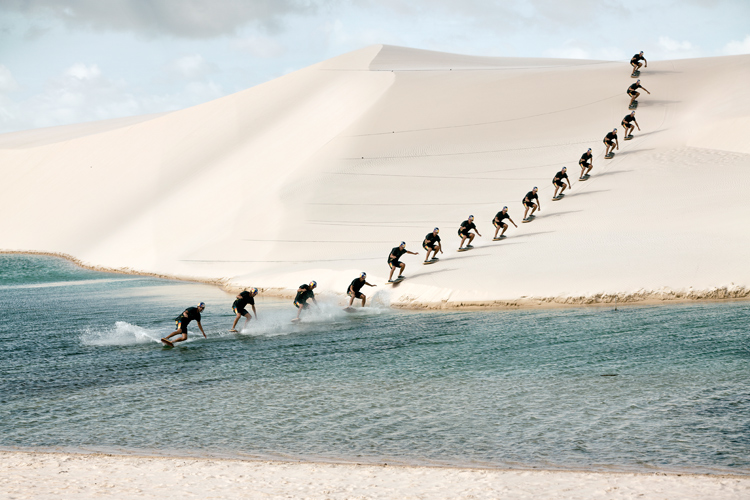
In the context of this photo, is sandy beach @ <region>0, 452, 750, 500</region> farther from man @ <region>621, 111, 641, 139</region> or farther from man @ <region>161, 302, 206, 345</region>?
man @ <region>621, 111, 641, 139</region>

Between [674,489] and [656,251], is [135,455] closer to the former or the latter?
[674,489]

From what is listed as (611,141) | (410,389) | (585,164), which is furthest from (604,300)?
(611,141)

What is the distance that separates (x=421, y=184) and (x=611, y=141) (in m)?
10.3

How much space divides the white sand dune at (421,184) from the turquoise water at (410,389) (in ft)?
12.7

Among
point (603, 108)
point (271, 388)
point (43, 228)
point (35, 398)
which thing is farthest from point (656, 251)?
point (43, 228)

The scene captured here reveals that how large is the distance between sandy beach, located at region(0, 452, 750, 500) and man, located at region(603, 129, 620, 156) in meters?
29.5

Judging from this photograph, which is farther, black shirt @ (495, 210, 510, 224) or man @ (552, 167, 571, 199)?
man @ (552, 167, 571, 199)

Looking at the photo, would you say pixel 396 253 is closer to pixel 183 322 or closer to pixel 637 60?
pixel 183 322

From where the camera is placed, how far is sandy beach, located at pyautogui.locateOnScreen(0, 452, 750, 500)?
8008mm

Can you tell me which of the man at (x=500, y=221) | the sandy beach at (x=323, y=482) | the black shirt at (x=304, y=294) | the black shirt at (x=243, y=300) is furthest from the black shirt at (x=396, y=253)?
the sandy beach at (x=323, y=482)

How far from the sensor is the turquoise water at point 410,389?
32.9 ft

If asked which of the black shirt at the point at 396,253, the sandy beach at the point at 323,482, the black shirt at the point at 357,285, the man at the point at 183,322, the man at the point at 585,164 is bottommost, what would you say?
the sandy beach at the point at 323,482

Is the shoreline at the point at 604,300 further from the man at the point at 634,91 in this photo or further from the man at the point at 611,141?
the man at the point at 634,91

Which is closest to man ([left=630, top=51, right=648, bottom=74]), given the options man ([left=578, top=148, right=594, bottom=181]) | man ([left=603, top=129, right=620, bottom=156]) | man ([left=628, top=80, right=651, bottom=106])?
man ([left=628, top=80, right=651, bottom=106])
